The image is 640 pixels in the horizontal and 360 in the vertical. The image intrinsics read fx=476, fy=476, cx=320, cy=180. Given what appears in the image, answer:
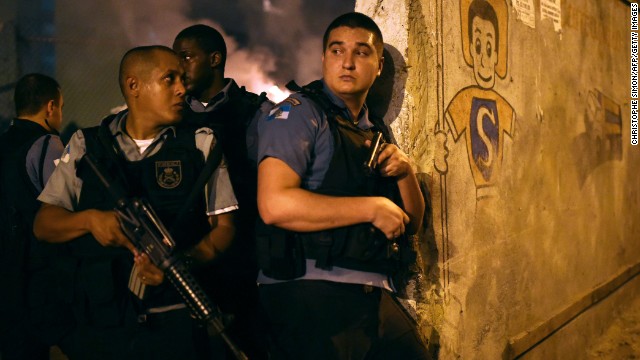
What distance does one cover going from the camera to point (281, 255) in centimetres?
167

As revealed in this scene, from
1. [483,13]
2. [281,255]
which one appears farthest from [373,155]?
[483,13]

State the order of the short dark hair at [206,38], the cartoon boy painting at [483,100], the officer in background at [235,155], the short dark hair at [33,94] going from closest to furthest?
the officer in background at [235,155]
the cartoon boy painting at [483,100]
the short dark hair at [206,38]
the short dark hair at [33,94]

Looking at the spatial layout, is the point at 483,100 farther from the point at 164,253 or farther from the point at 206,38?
the point at 164,253

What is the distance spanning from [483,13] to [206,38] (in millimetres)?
Answer: 1546

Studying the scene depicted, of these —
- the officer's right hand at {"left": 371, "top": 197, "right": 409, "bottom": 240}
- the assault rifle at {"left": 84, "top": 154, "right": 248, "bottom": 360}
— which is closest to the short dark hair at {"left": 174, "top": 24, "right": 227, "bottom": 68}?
the assault rifle at {"left": 84, "top": 154, "right": 248, "bottom": 360}

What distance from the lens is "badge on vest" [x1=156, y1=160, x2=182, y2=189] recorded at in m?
1.75

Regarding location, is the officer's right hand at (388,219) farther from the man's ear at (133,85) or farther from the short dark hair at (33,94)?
the short dark hair at (33,94)

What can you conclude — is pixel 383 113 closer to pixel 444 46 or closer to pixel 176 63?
pixel 444 46

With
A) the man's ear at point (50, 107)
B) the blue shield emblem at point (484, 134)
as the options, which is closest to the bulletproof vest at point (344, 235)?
the blue shield emblem at point (484, 134)

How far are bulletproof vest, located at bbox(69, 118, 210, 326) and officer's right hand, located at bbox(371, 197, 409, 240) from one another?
67 cm

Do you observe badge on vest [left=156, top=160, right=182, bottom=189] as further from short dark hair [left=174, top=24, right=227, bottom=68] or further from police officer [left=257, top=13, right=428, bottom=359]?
short dark hair [left=174, top=24, right=227, bottom=68]

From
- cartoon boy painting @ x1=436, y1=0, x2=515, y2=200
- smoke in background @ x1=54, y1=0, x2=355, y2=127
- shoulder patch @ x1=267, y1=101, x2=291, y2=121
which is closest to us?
shoulder patch @ x1=267, y1=101, x2=291, y2=121

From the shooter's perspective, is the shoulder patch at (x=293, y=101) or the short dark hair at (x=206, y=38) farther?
the short dark hair at (x=206, y=38)

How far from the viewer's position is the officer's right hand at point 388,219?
166cm
